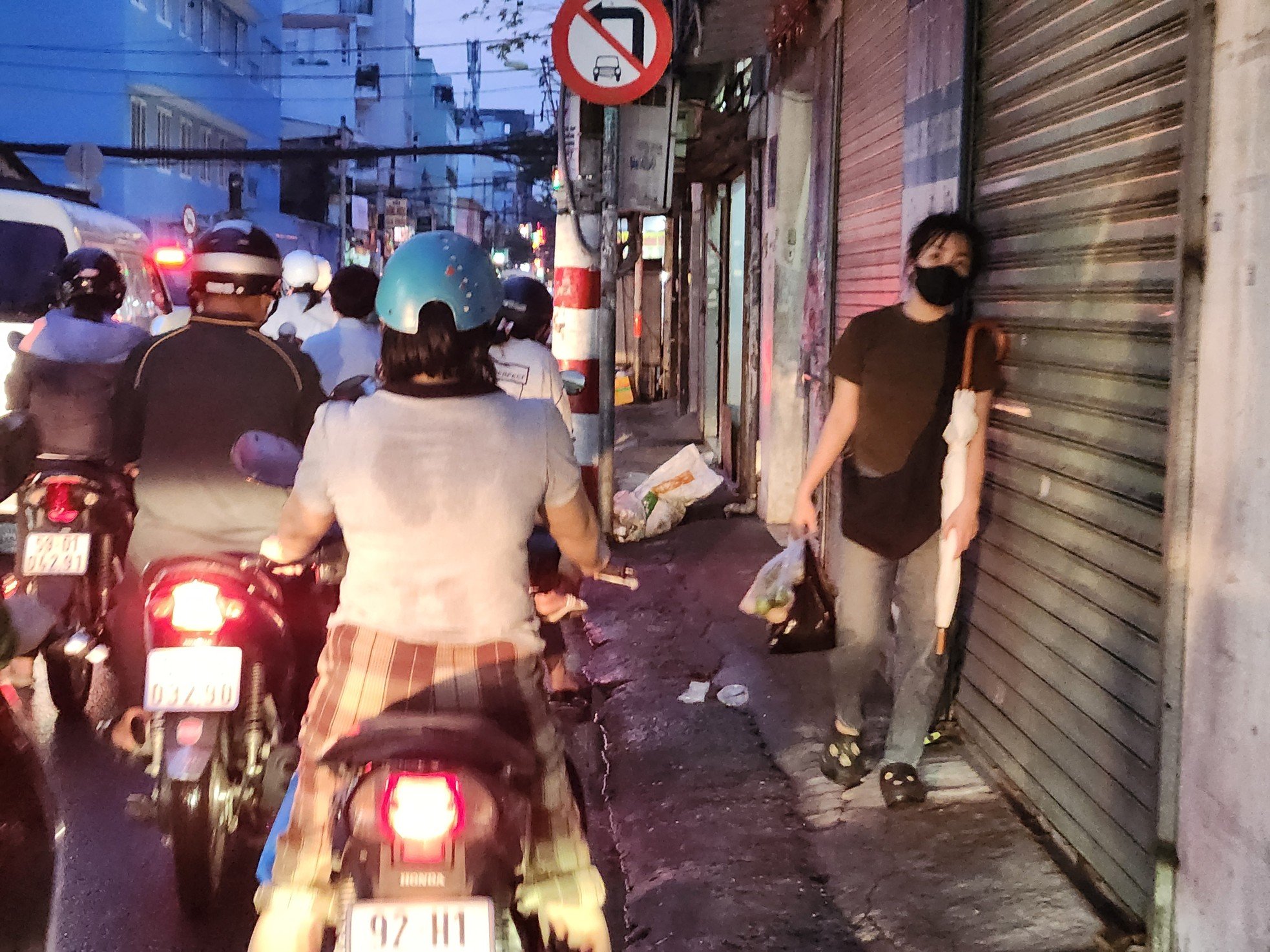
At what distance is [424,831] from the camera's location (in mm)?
2336

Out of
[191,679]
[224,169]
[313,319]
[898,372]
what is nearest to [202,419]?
[191,679]

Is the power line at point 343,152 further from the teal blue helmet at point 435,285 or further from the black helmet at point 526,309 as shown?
the teal blue helmet at point 435,285

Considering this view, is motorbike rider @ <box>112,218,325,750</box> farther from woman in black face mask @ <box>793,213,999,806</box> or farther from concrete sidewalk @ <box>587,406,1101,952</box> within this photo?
woman in black face mask @ <box>793,213,999,806</box>

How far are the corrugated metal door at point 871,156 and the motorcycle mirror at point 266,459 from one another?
3488mm

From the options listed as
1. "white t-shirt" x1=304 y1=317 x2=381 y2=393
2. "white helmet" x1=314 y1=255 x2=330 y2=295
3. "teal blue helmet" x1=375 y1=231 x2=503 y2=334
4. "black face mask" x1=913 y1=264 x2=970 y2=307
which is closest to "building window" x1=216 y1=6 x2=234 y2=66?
"white helmet" x1=314 y1=255 x2=330 y2=295

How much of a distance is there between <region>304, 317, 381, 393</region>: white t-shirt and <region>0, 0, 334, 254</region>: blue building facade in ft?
63.1

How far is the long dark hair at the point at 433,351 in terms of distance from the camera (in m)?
2.63

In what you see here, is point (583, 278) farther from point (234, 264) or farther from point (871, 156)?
point (234, 264)

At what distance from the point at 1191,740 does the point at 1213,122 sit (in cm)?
144

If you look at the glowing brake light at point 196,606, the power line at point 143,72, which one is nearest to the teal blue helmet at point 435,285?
the glowing brake light at point 196,606

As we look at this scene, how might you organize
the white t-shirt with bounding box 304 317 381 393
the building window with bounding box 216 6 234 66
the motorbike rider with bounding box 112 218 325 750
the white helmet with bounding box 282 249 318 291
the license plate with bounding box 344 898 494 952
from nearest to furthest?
the license plate with bounding box 344 898 494 952 < the motorbike rider with bounding box 112 218 325 750 < the white t-shirt with bounding box 304 317 381 393 < the white helmet with bounding box 282 249 318 291 < the building window with bounding box 216 6 234 66

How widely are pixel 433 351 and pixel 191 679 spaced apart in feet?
4.91

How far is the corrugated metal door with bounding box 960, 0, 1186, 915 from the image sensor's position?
3.39m

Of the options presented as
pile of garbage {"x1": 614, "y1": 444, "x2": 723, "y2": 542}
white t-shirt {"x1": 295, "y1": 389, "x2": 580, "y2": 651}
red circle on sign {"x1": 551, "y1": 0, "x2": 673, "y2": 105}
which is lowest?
pile of garbage {"x1": 614, "y1": 444, "x2": 723, "y2": 542}
